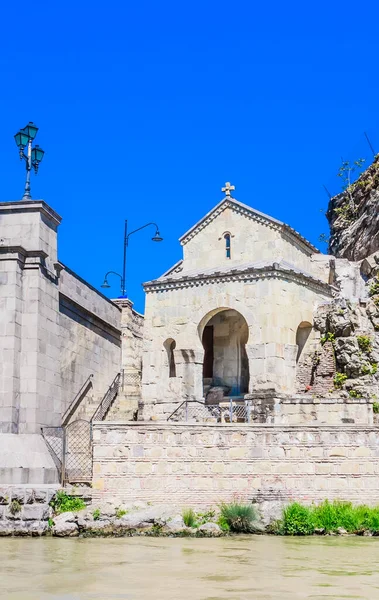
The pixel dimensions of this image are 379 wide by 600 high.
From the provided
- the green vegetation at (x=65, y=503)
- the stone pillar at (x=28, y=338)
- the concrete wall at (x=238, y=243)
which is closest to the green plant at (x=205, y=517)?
the green vegetation at (x=65, y=503)

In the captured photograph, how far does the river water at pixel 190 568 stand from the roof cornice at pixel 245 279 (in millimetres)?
11138

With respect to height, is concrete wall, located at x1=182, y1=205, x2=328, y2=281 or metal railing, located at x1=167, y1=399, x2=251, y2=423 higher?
concrete wall, located at x1=182, y1=205, x2=328, y2=281

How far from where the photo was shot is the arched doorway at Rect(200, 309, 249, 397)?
30406 mm

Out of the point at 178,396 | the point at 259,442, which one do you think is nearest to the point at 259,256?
the point at 178,396

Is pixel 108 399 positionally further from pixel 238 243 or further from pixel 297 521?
pixel 297 521

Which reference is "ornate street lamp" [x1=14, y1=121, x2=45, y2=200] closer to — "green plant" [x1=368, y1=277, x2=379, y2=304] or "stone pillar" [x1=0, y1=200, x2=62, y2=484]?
"stone pillar" [x1=0, y1=200, x2=62, y2=484]

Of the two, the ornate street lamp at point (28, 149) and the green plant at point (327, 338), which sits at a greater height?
the ornate street lamp at point (28, 149)

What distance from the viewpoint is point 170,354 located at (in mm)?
29344

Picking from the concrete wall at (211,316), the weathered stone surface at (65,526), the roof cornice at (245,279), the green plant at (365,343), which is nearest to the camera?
the weathered stone surface at (65,526)

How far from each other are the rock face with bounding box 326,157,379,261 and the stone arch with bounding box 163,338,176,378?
41.1ft

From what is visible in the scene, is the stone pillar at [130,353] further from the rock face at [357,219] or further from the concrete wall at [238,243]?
the rock face at [357,219]

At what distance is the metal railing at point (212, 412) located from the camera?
24719mm

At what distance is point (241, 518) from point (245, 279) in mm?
10781

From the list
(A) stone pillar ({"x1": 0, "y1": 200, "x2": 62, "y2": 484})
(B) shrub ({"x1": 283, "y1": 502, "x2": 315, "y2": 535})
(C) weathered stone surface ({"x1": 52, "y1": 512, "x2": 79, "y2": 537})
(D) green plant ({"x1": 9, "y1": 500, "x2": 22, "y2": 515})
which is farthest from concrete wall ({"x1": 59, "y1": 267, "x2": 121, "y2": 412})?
(B) shrub ({"x1": 283, "y1": 502, "x2": 315, "y2": 535})
